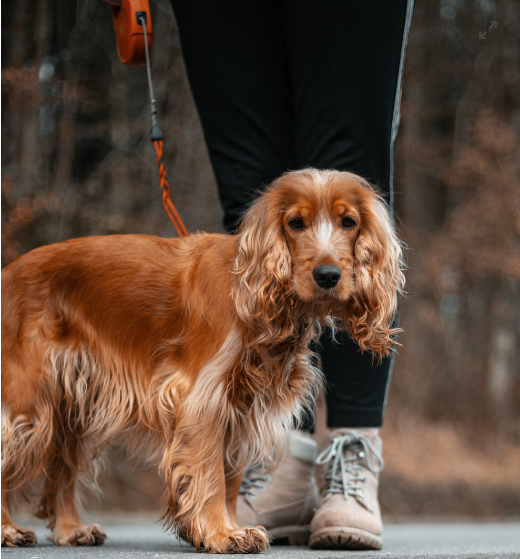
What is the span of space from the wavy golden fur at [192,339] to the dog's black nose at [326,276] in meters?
0.02

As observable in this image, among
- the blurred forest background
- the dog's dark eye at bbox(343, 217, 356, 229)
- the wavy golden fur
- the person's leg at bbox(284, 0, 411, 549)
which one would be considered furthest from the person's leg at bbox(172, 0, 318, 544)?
the blurred forest background

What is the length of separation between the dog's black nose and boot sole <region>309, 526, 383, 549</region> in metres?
0.80

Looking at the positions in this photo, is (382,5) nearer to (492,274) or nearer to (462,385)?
(492,274)

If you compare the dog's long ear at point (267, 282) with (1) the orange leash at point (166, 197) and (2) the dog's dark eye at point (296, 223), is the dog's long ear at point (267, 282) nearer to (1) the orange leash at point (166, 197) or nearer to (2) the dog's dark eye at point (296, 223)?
(2) the dog's dark eye at point (296, 223)

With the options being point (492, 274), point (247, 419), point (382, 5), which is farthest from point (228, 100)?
point (492, 274)

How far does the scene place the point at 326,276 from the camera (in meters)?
2.14

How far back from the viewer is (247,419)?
2.42 metres

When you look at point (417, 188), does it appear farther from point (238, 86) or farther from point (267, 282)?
point (267, 282)

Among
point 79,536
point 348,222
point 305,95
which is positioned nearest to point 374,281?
point 348,222

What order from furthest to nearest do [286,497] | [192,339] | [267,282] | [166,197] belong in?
[166,197] → [286,497] → [192,339] → [267,282]

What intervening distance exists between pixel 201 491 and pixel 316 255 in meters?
0.74

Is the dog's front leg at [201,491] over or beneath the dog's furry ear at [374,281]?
beneath

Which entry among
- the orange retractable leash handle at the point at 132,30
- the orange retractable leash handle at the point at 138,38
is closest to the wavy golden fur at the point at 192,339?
the orange retractable leash handle at the point at 138,38

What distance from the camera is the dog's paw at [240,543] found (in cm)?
225
